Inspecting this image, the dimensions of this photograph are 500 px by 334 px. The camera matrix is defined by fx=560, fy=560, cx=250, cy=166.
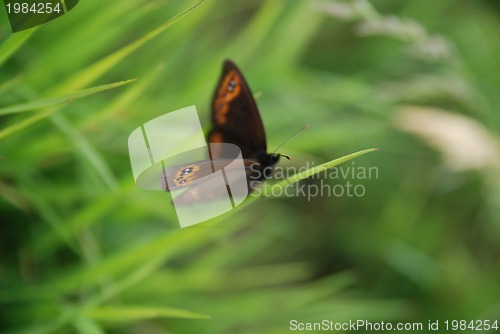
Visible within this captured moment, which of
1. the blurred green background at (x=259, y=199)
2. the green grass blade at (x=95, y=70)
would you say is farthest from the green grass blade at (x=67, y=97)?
the green grass blade at (x=95, y=70)

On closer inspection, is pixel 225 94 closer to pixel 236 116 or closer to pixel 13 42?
pixel 236 116

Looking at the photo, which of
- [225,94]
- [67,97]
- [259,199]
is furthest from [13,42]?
[259,199]

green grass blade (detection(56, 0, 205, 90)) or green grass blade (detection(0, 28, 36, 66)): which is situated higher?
green grass blade (detection(0, 28, 36, 66))

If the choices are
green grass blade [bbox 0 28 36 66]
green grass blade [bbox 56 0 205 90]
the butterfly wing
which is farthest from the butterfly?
green grass blade [bbox 0 28 36 66]

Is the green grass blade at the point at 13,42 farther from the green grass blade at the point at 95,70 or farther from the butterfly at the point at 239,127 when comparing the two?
the butterfly at the point at 239,127

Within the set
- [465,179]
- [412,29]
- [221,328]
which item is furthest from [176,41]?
[465,179]

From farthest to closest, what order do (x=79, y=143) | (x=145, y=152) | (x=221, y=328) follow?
1. (x=221, y=328)
2. (x=145, y=152)
3. (x=79, y=143)

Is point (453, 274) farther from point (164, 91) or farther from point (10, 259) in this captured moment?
point (10, 259)

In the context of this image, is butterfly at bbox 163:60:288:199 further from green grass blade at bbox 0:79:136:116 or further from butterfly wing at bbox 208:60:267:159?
green grass blade at bbox 0:79:136:116
